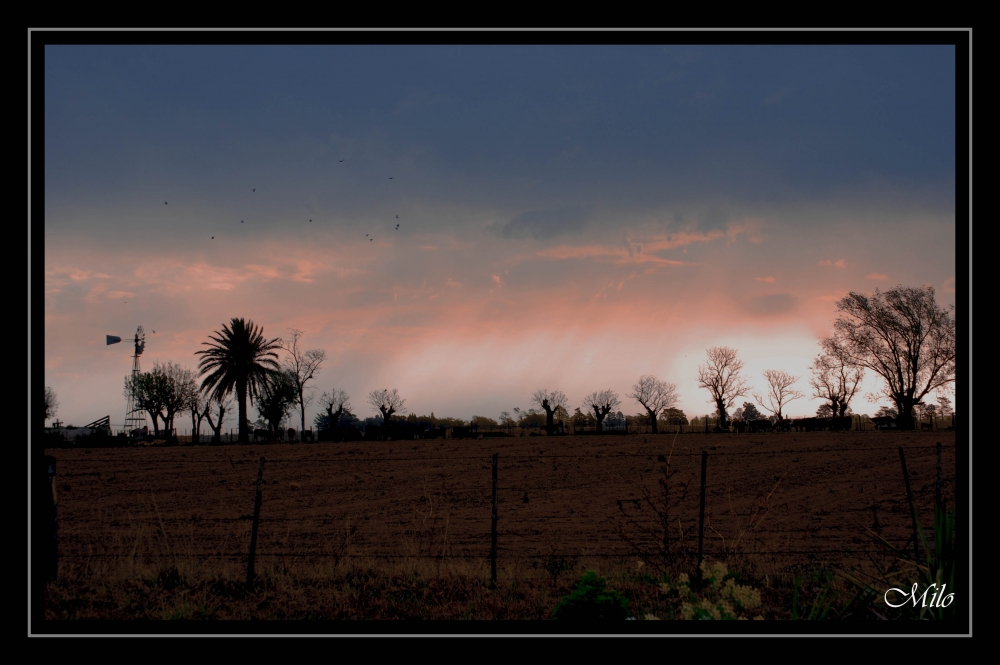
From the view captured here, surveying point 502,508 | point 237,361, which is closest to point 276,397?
point 237,361

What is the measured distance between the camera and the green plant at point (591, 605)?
19.6 feet

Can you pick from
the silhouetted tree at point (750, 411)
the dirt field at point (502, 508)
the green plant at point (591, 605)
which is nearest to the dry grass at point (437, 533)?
the dirt field at point (502, 508)

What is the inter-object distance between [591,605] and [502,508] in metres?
12.3

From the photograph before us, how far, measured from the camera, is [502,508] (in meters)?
18.0

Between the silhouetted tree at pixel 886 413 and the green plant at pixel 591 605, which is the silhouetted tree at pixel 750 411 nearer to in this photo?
the silhouetted tree at pixel 886 413

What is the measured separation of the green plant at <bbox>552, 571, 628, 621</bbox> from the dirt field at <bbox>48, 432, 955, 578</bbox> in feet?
7.73

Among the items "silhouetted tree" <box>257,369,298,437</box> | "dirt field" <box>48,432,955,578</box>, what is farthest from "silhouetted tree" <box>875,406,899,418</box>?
"silhouetted tree" <box>257,369,298,437</box>

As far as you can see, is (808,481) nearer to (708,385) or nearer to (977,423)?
(977,423)

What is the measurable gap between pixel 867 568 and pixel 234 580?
956 centimetres

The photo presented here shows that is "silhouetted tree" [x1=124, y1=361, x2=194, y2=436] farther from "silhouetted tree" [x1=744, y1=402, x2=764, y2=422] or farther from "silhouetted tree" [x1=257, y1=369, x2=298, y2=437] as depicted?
"silhouetted tree" [x1=744, y1=402, x2=764, y2=422]
